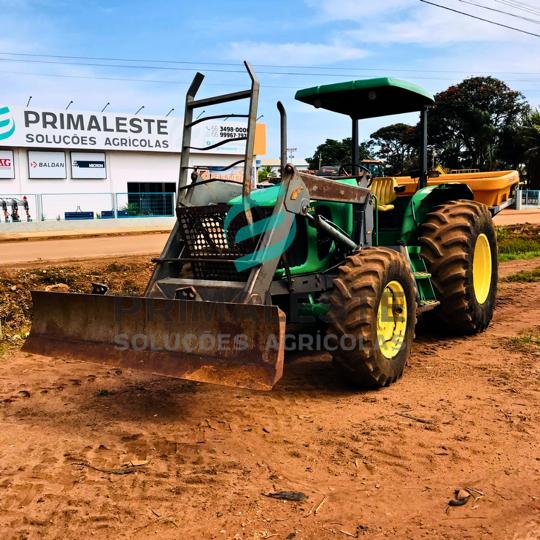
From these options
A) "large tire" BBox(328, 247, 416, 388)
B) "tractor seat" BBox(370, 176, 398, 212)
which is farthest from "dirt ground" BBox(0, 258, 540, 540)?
"tractor seat" BBox(370, 176, 398, 212)

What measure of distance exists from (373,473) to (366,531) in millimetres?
617

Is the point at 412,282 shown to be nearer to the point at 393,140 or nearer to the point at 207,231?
the point at 207,231

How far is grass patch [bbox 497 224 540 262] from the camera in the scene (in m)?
14.3

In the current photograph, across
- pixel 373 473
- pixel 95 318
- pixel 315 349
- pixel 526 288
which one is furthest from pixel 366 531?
pixel 526 288

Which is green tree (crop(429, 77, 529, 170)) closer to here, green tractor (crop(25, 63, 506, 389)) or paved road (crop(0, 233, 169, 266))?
paved road (crop(0, 233, 169, 266))

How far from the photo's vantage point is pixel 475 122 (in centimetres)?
4278

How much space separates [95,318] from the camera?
4645mm

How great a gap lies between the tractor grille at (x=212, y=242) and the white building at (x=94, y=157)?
2190 cm

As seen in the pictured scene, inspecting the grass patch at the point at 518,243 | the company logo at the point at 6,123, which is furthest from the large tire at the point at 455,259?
the company logo at the point at 6,123

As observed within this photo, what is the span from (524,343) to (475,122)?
3989cm

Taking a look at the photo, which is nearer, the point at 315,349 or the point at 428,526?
the point at 428,526

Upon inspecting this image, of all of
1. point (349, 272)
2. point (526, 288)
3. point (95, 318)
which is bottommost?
point (526, 288)

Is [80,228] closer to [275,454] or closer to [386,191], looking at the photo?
[386,191]

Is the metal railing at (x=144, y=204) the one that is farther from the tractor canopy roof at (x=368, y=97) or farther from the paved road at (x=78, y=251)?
the tractor canopy roof at (x=368, y=97)
